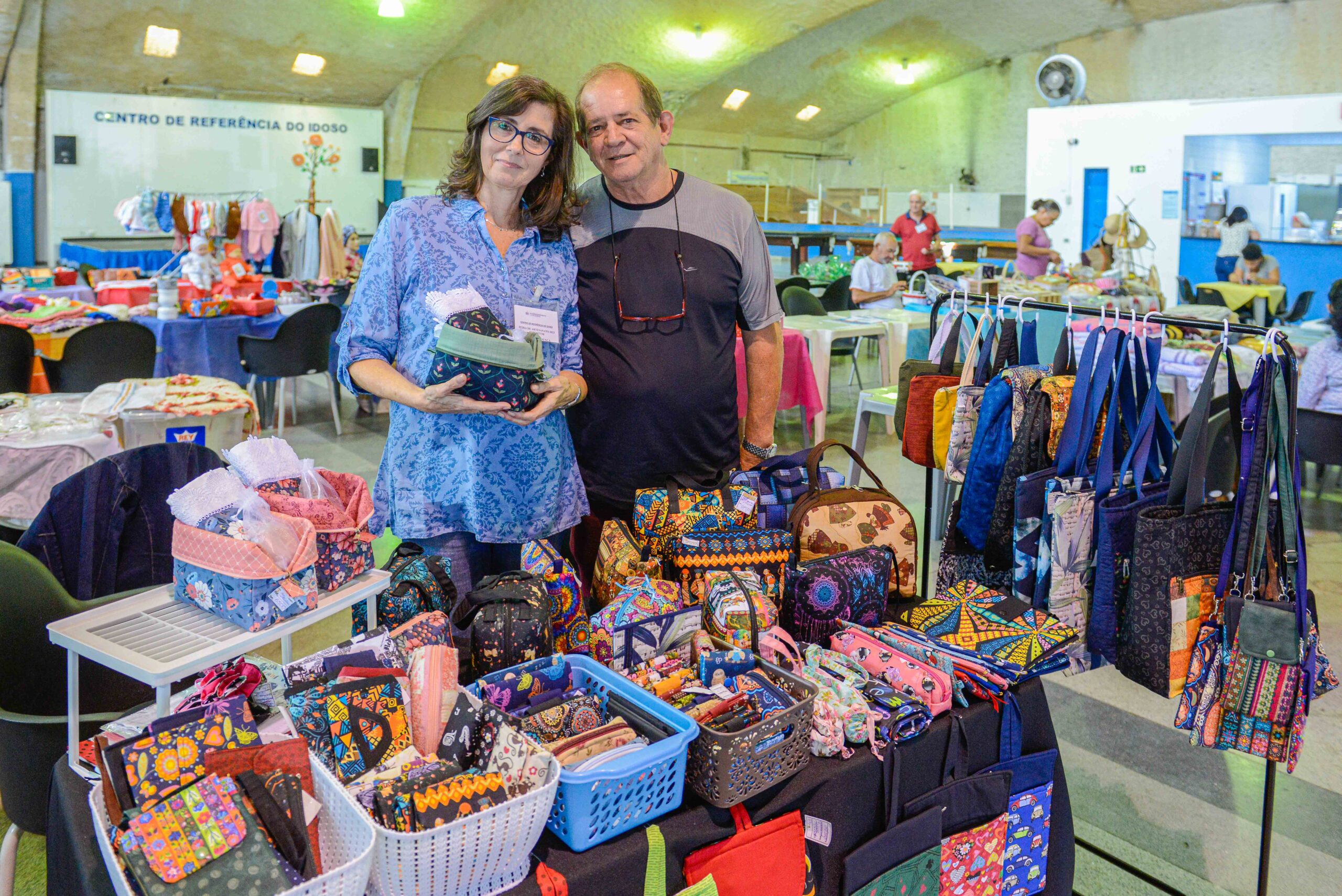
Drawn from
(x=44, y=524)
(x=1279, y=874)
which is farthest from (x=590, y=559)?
(x=1279, y=874)

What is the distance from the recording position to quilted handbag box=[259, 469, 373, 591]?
4.91 ft

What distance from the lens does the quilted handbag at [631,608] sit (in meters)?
1.69

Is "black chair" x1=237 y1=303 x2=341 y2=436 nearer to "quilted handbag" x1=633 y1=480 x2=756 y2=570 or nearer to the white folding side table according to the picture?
"quilted handbag" x1=633 y1=480 x2=756 y2=570

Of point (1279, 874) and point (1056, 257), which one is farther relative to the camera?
point (1056, 257)

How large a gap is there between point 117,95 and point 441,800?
51.9ft

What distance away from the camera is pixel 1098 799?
2664mm

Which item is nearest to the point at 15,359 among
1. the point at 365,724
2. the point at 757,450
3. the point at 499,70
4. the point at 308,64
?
the point at 757,450

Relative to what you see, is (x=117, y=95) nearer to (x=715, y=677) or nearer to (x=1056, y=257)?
(x=1056, y=257)

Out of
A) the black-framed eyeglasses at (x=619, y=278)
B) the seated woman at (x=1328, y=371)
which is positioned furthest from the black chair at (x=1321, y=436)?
the black-framed eyeglasses at (x=619, y=278)

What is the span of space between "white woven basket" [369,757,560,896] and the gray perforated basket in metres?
0.27

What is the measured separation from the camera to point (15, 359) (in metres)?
4.68

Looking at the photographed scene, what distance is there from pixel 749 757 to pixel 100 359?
4725 millimetres

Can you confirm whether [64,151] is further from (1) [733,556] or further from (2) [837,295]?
(1) [733,556]

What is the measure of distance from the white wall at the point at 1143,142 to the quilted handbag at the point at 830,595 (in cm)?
1183
